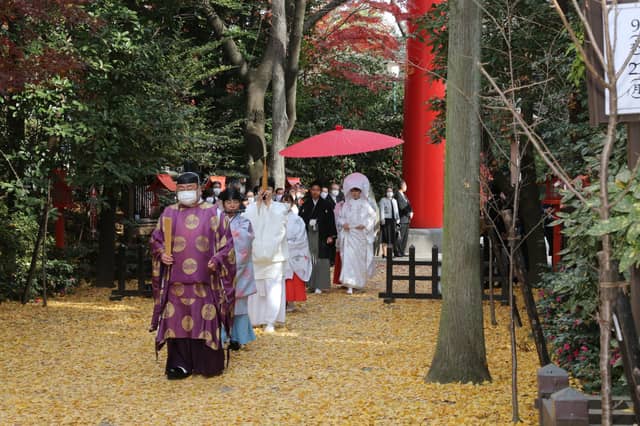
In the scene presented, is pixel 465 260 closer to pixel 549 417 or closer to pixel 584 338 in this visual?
pixel 584 338

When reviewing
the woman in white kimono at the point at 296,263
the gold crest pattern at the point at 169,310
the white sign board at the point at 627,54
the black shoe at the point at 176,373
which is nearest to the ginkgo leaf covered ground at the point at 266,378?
the black shoe at the point at 176,373

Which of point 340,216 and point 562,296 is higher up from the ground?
point 340,216

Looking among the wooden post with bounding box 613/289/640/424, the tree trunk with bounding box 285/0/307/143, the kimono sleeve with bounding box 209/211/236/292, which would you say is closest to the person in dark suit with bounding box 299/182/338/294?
the tree trunk with bounding box 285/0/307/143

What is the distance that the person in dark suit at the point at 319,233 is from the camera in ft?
42.8

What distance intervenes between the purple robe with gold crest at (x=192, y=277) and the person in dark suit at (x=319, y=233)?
232 inches

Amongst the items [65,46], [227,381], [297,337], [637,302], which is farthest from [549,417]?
[65,46]

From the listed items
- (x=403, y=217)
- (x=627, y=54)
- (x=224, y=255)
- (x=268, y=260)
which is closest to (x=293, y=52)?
(x=403, y=217)

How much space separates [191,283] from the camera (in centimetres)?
711

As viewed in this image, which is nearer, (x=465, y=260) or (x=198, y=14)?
(x=465, y=260)

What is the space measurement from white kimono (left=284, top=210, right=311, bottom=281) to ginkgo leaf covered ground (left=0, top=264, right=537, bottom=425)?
61 cm

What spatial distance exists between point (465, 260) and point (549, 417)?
224cm

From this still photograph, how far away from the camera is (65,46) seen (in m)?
11.3

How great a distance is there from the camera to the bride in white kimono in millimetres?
12992

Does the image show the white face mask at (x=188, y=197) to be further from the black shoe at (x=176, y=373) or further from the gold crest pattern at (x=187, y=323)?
the black shoe at (x=176, y=373)
